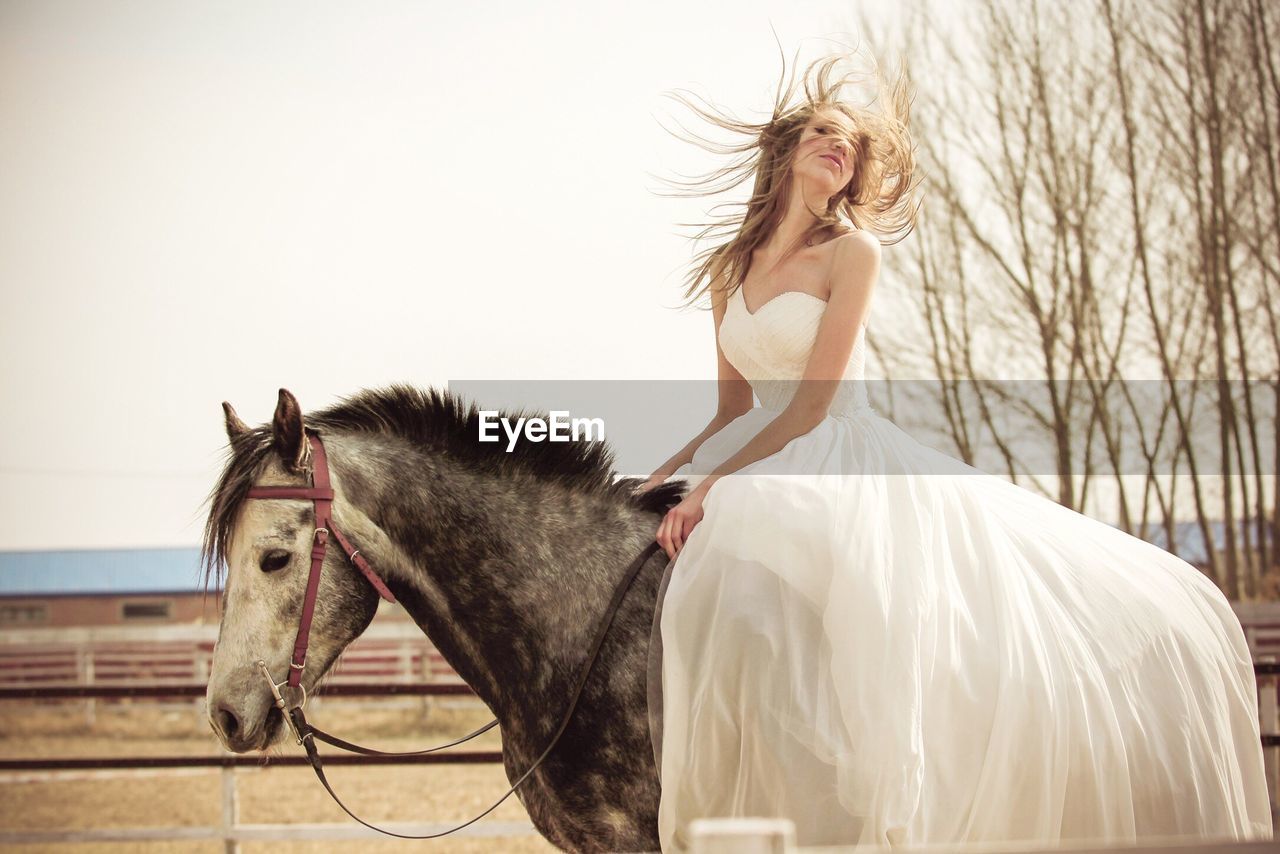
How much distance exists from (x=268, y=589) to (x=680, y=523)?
0.68 m

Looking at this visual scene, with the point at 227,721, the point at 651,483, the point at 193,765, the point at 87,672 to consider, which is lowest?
the point at 87,672

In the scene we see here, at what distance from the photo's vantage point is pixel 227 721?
4.91 ft

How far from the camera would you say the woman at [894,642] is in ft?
4.44

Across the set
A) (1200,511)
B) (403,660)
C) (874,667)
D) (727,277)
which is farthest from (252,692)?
(403,660)

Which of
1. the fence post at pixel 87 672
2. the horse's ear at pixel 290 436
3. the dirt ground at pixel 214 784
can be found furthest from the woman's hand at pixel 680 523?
the fence post at pixel 87 672

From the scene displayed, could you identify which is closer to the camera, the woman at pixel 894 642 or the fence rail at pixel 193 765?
the woman at pixel 894 642

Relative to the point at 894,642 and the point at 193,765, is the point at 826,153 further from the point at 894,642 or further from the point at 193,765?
the point at 193,765

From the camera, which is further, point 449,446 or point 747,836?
point 449,446

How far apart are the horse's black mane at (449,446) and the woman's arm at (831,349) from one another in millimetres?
192

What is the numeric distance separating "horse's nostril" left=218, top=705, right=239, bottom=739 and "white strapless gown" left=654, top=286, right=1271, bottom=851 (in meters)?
0.70

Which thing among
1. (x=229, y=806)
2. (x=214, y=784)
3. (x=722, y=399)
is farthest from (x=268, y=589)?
(x=214, y=784)

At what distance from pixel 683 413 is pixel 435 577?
1.30 metres

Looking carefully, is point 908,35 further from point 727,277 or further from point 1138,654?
point 1138,654

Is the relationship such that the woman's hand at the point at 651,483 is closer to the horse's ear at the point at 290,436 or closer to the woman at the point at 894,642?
the woman at the point at 894,642
